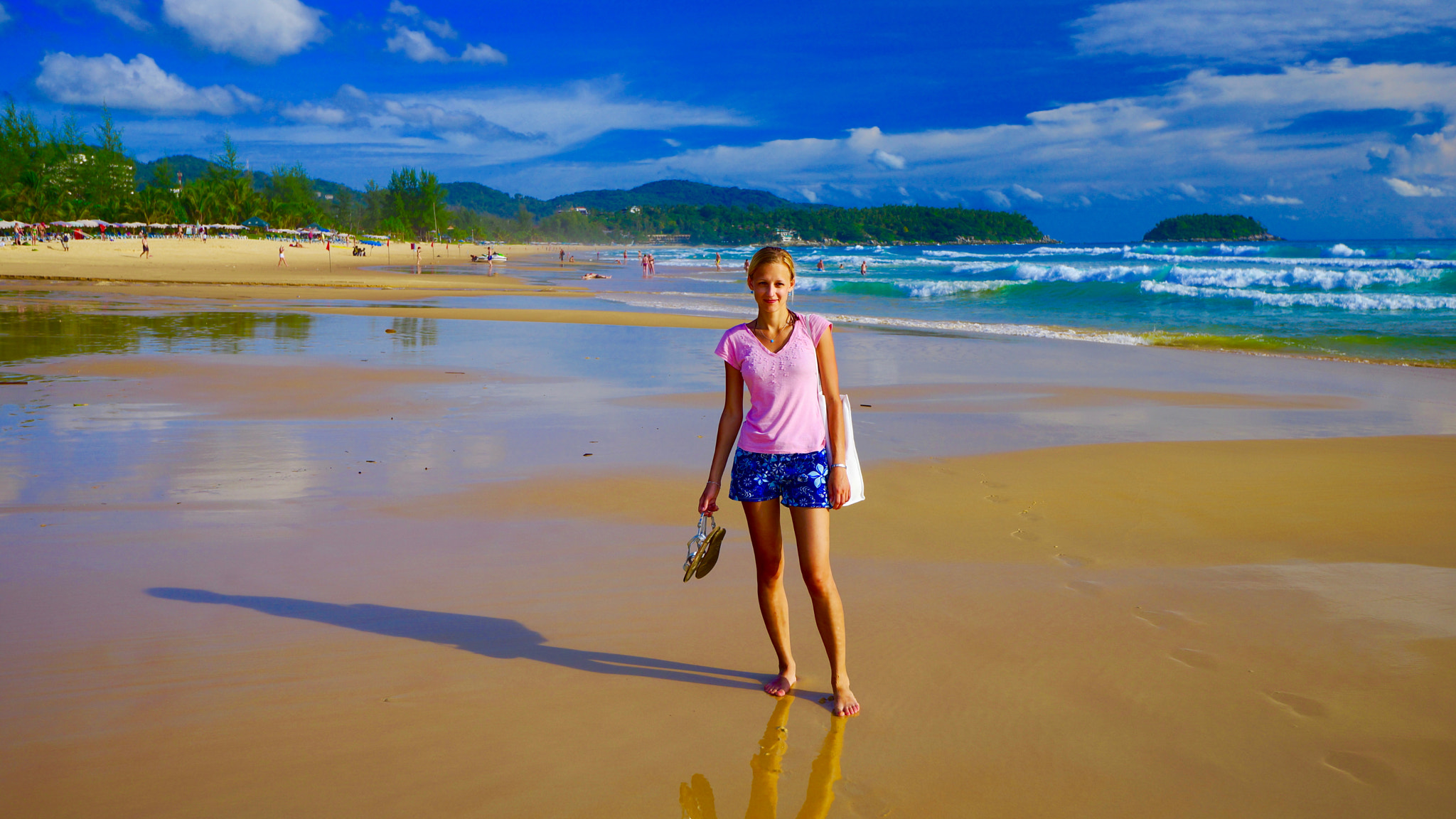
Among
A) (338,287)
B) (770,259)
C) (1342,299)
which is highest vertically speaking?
(1342,299)

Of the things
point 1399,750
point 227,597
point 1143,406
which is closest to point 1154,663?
point 1399,750

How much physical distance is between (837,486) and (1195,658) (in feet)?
6.50

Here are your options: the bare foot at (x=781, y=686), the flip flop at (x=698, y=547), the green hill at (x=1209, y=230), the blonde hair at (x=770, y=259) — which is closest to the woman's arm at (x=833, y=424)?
the blonde hair at (x=770, y=259)

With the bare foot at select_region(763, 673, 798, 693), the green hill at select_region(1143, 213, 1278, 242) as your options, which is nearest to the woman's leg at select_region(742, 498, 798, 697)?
the bare foot at select_region(763, 673, 798, 693)

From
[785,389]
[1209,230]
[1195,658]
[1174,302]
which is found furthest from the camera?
[1209,230]

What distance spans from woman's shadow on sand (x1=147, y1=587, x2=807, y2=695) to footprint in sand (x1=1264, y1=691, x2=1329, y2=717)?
6.96ft

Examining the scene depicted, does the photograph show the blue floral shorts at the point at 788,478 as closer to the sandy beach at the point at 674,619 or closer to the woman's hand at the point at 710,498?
the woman's hand at the point at 710,498

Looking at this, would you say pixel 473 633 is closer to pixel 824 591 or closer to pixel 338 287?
pixel 824 591

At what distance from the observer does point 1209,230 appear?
181000mm

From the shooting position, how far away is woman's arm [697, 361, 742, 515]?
3.25 meters

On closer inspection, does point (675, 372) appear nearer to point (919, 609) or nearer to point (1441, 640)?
point (919, 609)

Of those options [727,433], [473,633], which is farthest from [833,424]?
[473,633]

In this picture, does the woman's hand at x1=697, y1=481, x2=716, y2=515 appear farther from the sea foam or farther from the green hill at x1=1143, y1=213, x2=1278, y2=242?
the green hill at x1=1143, y1=213, x2=1278, y2=242

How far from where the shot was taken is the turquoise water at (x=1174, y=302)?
64.3 feet
